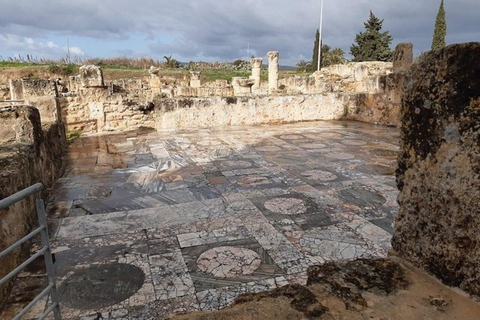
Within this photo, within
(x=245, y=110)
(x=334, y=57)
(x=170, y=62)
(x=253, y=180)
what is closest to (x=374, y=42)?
(x=334, y=57)

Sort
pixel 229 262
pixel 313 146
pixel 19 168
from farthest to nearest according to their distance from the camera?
pixel 313 146 < pixel 19 168 < pixel 229 262

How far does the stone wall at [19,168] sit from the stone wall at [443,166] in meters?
2.70

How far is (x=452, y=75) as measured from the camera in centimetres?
165

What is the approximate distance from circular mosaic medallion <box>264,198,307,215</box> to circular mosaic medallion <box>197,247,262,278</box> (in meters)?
1.04

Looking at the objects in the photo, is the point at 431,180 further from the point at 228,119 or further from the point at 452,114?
the point at 228,119

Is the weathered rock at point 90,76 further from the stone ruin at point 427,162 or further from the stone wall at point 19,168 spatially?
the stone wall at point 19,168

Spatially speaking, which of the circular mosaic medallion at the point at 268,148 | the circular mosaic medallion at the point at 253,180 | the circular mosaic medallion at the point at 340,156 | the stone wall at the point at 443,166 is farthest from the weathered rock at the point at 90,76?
the stone wall at the point at 443,166

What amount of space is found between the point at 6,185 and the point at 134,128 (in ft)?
24.2

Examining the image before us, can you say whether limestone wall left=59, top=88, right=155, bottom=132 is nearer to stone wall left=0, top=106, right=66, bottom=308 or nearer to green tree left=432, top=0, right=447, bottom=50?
stone wall left=0, top=106, right=66, bottom=308

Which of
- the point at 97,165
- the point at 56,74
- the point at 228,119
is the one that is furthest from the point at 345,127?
the point at 56,74

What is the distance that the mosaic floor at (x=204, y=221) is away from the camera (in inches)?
103

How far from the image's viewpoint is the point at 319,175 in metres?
5.49

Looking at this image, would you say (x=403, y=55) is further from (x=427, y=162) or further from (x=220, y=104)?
(x=427, y=162)

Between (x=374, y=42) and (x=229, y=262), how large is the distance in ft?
125
